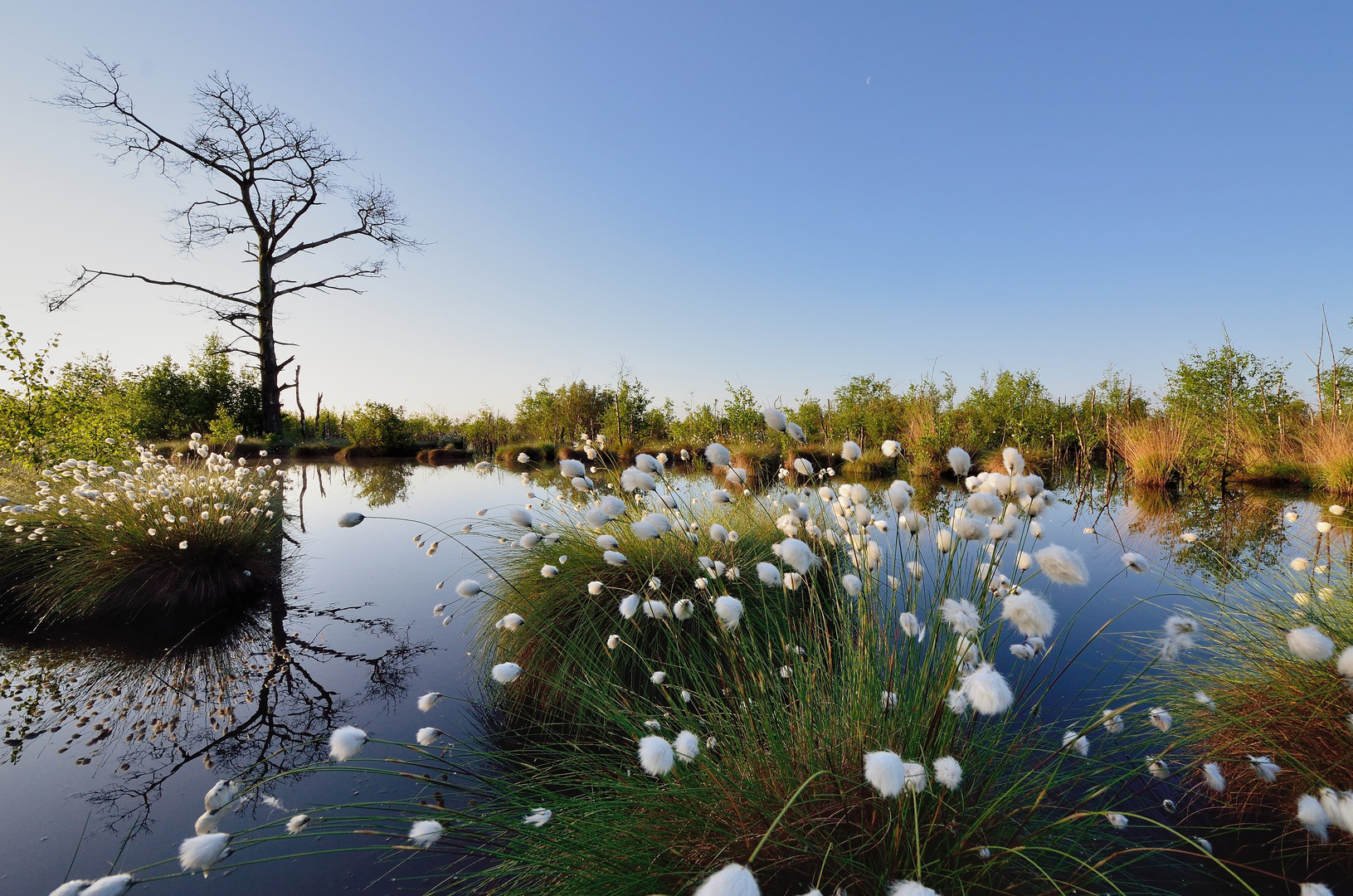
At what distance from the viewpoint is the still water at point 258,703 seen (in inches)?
76.6

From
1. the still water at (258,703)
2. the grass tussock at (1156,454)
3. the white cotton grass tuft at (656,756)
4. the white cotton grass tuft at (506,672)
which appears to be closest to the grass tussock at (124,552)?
the still water at (258,703)

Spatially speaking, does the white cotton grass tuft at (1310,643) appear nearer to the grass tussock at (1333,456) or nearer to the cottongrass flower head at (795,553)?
the cottongrass flower head at (795,553)

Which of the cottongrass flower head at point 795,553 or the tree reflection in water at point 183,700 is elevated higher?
the cottongrass flower head at point 795,553

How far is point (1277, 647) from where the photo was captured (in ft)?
7.20

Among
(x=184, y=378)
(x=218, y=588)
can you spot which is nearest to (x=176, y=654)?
(x=218, y=588)

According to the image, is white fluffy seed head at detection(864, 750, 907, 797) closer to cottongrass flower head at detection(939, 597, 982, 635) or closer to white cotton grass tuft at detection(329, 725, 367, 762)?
cottongrass flower head at detection(939, 597, 982, 635)

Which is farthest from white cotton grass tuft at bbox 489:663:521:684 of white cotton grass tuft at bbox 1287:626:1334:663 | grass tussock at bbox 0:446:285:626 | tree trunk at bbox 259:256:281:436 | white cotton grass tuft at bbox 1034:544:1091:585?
tree trunk at bbox 259:256:281:436

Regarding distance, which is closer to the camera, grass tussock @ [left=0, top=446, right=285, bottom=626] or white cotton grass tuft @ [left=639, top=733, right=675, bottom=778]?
white cotton grass tuft @ [left=639, top=733, right=675, bottom=778]

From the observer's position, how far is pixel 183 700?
2926 mm

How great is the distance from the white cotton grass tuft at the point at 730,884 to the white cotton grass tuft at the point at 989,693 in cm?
47

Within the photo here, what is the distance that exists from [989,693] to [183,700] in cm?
399

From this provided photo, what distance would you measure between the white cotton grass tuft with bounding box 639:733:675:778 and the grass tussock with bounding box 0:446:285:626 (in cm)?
493

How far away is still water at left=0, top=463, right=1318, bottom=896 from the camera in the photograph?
1.95m

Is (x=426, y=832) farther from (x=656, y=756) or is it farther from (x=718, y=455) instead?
(x=718, y=455)
